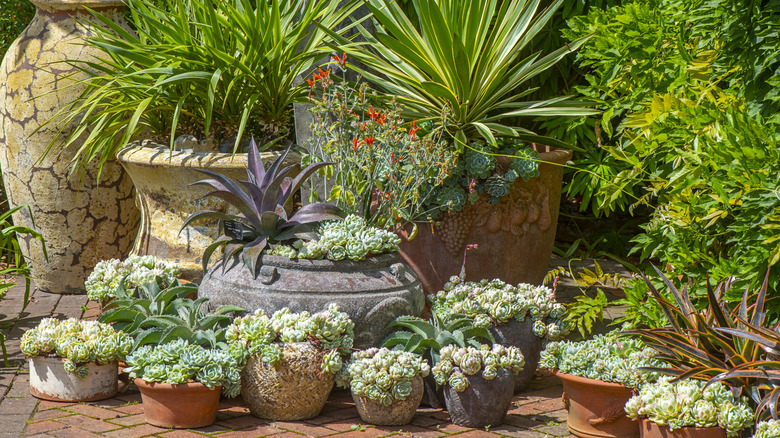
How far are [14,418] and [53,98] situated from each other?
2341mm

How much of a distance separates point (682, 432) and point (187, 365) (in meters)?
1.74

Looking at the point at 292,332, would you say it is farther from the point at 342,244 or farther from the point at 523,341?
the point at 523,341

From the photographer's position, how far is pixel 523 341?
3.48 metres

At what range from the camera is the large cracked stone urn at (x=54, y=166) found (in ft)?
15.7

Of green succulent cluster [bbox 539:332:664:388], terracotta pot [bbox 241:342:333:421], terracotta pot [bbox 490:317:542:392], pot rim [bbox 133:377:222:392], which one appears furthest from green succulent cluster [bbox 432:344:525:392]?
pot rim [bbox 133:377:222:392]

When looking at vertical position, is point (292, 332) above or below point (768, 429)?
above

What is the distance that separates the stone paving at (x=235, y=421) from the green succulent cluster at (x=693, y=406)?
16.2 inches

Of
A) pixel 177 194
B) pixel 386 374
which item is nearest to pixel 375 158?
pixel 177 194

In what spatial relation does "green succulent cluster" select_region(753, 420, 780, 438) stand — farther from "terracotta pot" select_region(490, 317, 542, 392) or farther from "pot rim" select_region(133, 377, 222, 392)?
"pot rim" select_region(133, 377, 222, 392)

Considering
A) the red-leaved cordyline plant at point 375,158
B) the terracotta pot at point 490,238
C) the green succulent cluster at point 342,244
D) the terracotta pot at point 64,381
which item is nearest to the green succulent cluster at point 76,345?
the terracotta pot at point 64,381

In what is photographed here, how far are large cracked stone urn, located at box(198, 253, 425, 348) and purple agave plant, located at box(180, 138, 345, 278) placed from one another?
107mm

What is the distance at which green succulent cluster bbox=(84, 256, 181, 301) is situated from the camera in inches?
153

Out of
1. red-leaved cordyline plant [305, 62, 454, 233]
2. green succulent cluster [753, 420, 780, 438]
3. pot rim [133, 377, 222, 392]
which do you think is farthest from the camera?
red-leaved cordyline plant [305, 62, 454, 233]

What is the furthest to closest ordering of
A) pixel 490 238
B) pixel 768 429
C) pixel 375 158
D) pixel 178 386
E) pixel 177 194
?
pixel 177 194 → pixel 490 238 → pixel 375 158 → pixel 178 386 → pixel 768 429
